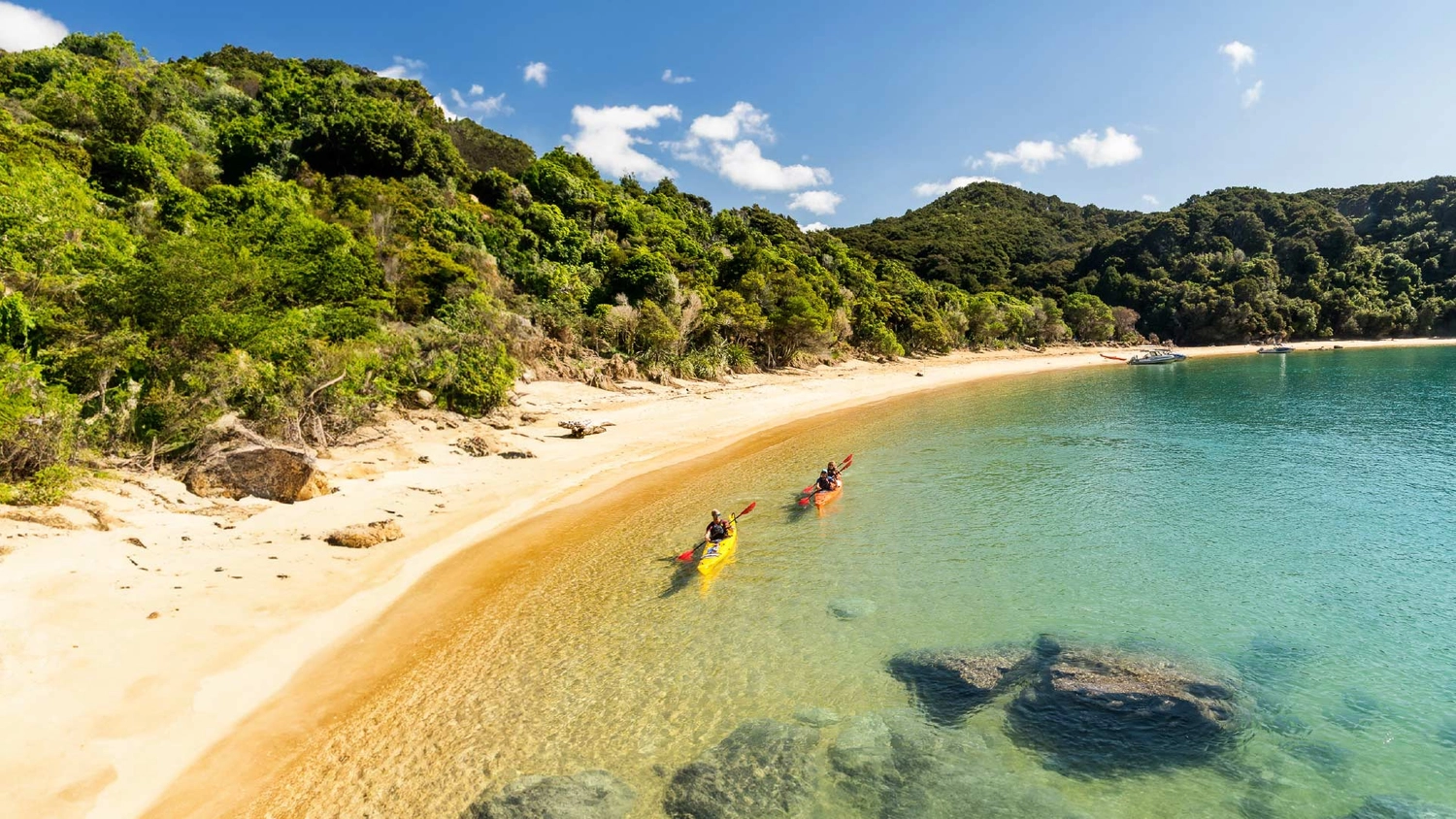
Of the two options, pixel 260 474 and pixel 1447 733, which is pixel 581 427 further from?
pixel 1447 733

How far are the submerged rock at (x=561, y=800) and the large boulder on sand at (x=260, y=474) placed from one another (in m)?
13.2

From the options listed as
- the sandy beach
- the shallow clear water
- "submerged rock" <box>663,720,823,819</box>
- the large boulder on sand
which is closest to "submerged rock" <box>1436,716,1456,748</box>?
the shallow clear water

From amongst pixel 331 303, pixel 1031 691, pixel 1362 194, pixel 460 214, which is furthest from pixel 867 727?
pixel 1362 194

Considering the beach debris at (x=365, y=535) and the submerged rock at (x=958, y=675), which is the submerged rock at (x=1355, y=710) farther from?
the beach debris at (x=365, y=535)

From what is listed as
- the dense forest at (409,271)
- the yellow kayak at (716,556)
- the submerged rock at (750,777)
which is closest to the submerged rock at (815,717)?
the submerged rock at (750,777)

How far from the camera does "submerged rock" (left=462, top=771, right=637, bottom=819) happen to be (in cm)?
767

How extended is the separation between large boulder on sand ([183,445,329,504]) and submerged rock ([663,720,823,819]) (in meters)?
14.8

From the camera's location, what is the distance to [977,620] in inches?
494

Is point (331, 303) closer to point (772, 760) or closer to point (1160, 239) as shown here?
point (772, 760)

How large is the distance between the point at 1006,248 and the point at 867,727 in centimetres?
14324

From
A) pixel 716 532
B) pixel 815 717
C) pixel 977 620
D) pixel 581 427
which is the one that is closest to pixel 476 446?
pixel 581 427

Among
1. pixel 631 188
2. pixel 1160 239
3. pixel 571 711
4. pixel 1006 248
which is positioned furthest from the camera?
pixel 1006 248

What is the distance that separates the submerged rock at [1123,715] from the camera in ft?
27.6

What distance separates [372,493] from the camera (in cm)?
1834
